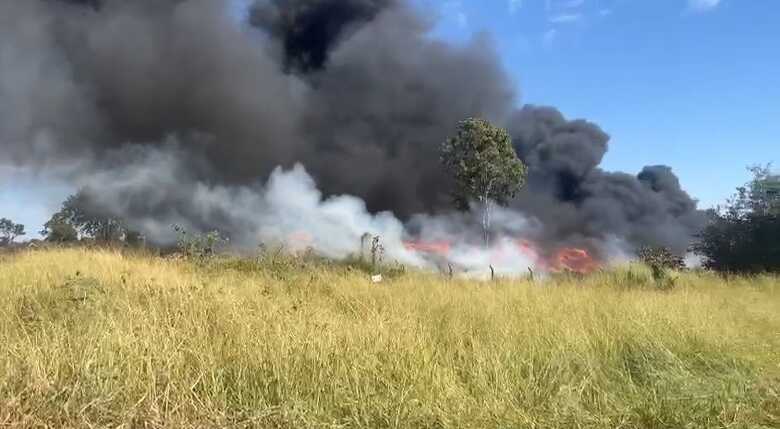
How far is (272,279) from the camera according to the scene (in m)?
11.6

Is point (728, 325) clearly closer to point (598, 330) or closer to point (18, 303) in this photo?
point (598, 330)

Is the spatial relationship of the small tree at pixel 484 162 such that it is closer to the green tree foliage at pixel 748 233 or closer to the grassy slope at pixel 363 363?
the green tree foliage at pixel 748 233

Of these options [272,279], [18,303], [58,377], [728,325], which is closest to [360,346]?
[58,377]

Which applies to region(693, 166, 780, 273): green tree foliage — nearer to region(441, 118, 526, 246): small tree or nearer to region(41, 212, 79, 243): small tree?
region(441, 118, 526, 246): small tree

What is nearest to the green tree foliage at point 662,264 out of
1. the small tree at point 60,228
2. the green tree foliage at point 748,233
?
the green tree foliage at point 748,233

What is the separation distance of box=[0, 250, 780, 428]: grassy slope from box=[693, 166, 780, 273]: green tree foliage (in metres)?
22.9

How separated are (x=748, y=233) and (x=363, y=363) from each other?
98.6 ft

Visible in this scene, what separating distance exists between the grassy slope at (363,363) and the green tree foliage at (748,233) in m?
22.9

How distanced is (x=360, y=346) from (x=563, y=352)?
73.0 inches

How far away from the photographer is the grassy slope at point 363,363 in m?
4.01

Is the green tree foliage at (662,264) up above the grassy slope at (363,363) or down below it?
above

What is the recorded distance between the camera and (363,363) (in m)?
4.85

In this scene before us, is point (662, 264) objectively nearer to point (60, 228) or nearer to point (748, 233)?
point (748, 233)

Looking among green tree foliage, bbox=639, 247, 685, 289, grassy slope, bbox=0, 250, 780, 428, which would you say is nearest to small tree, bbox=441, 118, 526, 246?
green tree foliage, bbox=639, 247, 685, 289
